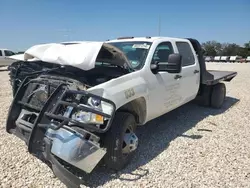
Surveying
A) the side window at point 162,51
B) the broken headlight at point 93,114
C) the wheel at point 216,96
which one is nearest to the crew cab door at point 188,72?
the side window at point 162,51

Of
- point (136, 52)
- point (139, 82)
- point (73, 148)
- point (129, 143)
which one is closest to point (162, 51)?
point (136, 52)

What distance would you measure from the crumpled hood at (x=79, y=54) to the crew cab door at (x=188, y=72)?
176 centimetres

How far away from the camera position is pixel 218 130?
4973mm

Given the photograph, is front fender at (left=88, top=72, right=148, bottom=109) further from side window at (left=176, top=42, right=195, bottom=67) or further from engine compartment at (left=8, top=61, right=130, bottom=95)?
side window at (left=176, top=42, right=195, bottom=67)

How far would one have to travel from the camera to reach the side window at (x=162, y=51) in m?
4.30

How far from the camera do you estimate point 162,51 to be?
4562mm

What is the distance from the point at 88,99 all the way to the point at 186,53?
132 inches

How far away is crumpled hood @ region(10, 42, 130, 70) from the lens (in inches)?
121

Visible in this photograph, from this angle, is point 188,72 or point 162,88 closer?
point 162,88

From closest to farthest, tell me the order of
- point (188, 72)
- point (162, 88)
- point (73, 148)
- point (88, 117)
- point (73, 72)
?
point (73, 148) < point (88, 117) < point (73, 72) < point (162, 88) < point (188, 72)

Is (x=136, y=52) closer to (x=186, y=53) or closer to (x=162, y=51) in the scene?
(x=162, y=51)

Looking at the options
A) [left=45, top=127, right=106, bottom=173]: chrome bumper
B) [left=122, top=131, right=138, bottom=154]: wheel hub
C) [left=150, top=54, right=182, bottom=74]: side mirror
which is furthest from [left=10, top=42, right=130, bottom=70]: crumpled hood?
[left=122, top=131, right=138, bottom=154]: wheel hub

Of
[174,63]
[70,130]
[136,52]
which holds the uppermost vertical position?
[136,52]

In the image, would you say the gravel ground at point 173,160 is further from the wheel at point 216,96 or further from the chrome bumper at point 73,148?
the wheel at point 216,96
